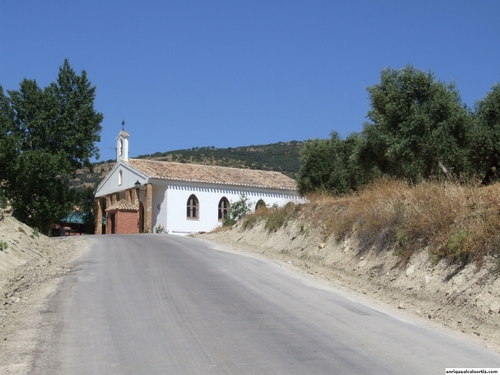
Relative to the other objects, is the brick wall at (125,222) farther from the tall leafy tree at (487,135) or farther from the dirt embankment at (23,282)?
the tall leafy tree at (487,135)

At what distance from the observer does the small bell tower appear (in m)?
50.3

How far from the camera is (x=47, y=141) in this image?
37.8 m

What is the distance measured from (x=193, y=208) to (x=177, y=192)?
2.07m

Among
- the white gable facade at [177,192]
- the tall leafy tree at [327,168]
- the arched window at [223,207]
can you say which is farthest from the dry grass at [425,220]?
the arched window at [223,207]

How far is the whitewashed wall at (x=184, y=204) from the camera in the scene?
4522 centimetres

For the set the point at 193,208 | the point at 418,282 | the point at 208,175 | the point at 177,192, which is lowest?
the point at 418,282

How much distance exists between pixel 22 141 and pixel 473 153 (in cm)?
2801

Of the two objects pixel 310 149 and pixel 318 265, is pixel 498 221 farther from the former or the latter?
pixel 310 149

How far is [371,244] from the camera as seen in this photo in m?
14.8

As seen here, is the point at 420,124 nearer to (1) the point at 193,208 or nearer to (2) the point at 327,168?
(2) the point at 327,168

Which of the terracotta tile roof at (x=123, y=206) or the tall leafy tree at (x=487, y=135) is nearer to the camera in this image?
the tall leafy tree at (x=487, y=135)

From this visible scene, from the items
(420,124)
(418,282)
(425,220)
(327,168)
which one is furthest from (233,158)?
(418,282)

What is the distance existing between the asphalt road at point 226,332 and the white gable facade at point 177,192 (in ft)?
104

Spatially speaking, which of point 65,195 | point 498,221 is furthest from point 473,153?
point 65,195
